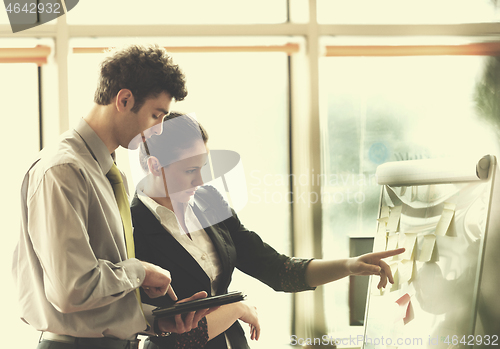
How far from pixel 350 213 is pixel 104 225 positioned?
187cm

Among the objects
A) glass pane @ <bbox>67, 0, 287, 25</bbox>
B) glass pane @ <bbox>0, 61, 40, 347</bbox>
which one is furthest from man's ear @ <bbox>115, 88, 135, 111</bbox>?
glass pane @ <bbox>0, 61, 40, 347</bbox>

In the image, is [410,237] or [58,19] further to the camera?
[58,19]

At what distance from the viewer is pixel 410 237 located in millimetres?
1482

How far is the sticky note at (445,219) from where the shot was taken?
4.35ft

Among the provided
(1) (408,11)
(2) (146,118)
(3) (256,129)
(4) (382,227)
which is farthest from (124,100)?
(1) (408,11)

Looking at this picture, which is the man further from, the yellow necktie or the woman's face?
the woman's face

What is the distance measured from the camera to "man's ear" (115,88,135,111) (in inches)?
38.7

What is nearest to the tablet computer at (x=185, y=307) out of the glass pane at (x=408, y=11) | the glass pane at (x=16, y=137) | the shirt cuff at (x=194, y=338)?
the shirt cuff at (x=194, y=338)

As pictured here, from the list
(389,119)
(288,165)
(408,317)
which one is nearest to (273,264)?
(408,317)

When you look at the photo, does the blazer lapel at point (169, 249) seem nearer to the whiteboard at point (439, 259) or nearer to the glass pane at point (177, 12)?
the whiteboard at point (439, 259)

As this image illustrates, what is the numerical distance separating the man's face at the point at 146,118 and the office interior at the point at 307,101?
144cm

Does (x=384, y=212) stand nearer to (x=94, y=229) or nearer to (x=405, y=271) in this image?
(x=405, y=271)

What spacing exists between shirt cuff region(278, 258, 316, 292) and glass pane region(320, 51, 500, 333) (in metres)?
1.16

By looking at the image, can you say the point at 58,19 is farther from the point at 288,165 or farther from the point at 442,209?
the point at 442,209
